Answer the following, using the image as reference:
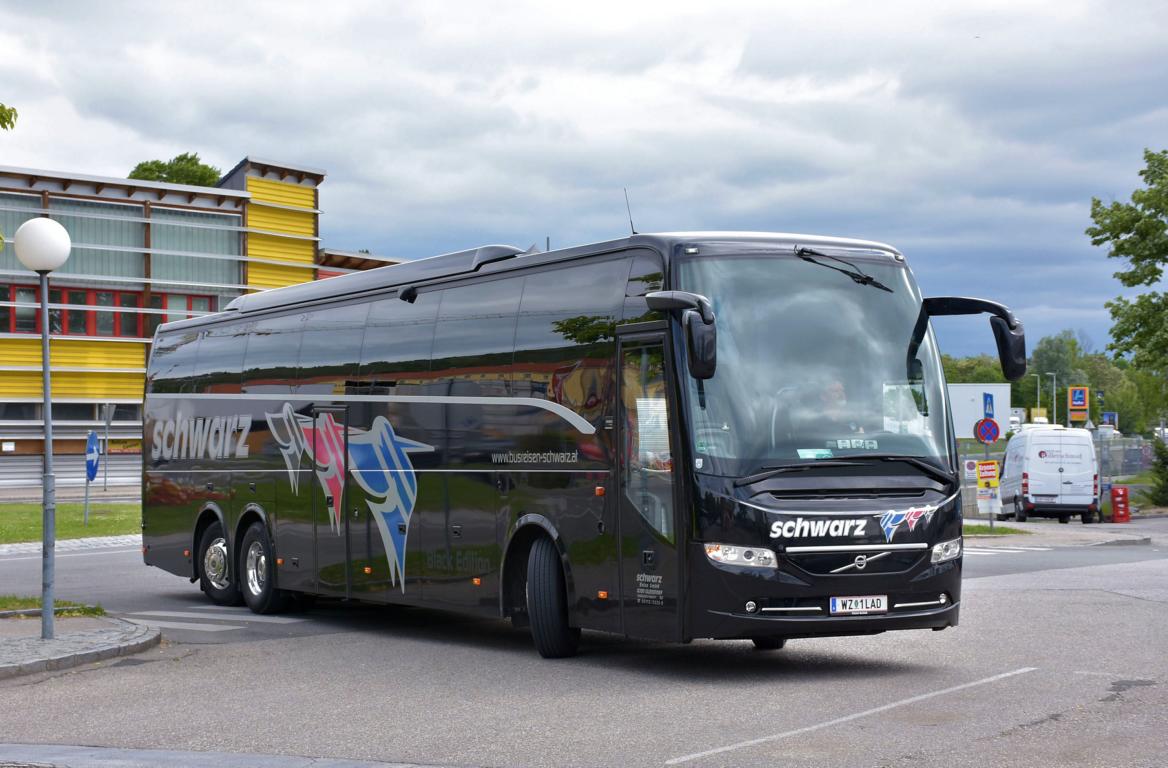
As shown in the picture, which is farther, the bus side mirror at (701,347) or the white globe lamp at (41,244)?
the white globe lamp at (41,244)

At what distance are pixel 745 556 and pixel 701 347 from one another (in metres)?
1.52

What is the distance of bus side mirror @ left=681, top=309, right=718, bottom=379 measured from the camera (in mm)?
10555

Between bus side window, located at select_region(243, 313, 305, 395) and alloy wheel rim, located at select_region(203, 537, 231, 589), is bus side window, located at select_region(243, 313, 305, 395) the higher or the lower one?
the higher one

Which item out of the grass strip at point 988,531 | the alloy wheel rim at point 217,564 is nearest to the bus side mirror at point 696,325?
the alloy wheel rim at point 217,564

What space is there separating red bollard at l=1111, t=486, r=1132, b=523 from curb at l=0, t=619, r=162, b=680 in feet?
106

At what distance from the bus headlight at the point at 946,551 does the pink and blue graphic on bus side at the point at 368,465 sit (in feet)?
17.5

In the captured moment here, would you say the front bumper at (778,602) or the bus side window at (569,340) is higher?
the bus side window at (569,340)

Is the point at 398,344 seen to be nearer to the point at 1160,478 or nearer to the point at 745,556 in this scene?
the point at 745,556

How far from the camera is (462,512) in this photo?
1396cm

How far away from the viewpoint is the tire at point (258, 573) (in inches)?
703

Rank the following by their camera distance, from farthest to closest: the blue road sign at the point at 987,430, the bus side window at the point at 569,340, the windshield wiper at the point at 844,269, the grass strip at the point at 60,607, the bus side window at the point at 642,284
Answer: the blue road sign at the point at 987,430 < the grass strip at the point at 60,607 < the bus side window at the point at 569,340 < the windshield wiper at the point at 844,269 < the bus side window at the point at 642,284

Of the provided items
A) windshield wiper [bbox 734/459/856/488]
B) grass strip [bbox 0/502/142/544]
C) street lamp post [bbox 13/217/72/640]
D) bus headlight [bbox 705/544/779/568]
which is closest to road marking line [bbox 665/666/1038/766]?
bus headlight [bbox 705/544/779/568]

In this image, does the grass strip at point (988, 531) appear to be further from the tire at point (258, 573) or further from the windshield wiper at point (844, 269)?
the windshield wiper at point (844, 269)

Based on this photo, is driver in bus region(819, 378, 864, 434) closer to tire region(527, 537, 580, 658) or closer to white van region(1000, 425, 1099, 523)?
tire region(527, 537, 580, 658)
